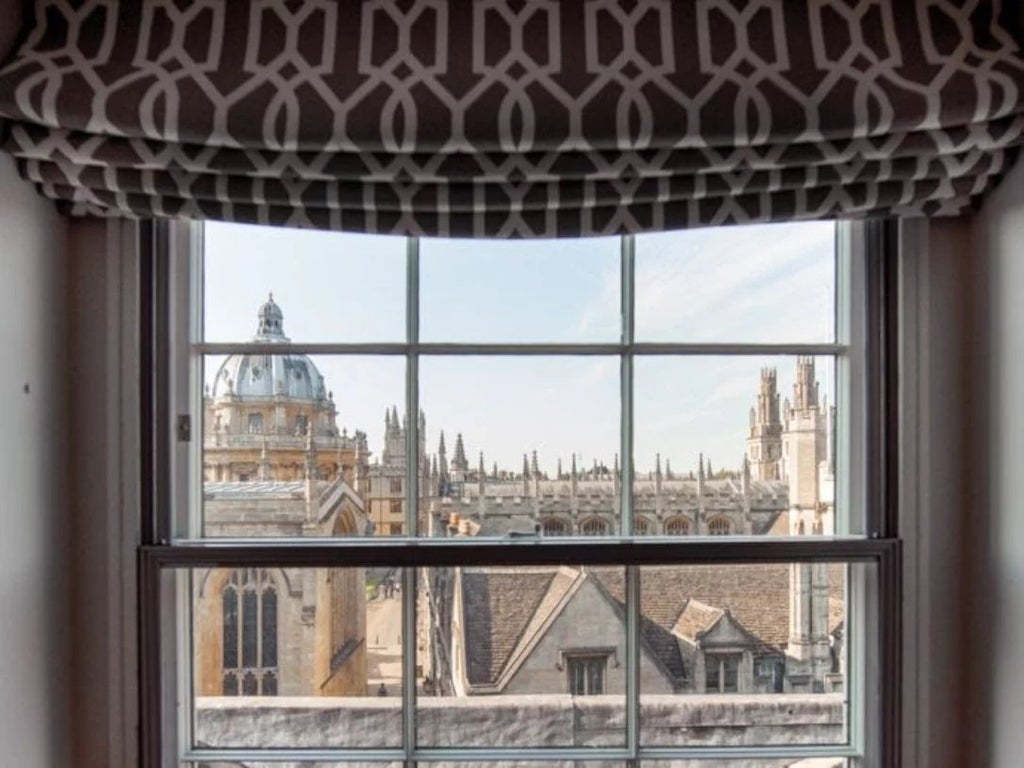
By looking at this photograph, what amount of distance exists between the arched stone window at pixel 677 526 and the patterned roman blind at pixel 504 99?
1.63ft

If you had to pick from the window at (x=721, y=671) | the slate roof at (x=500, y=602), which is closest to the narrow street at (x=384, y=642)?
the slate roof at (x=500, y=602)

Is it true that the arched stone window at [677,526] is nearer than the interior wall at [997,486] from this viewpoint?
No

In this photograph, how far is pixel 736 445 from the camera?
1.11 metres

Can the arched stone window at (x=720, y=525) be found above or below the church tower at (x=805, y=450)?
below

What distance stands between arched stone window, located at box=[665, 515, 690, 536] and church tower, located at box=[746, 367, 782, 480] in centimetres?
14

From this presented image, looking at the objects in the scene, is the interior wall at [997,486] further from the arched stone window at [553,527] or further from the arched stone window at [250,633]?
the arched stone window at [250,633]

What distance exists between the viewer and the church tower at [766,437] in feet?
3.62

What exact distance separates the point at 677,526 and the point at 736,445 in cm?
16

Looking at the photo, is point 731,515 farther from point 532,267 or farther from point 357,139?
point 357,139

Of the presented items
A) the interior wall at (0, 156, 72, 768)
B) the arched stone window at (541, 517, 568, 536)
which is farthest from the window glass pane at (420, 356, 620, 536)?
the interior wall at (0, 156, 72, 768)

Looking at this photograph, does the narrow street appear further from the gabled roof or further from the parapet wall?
the gabled roof

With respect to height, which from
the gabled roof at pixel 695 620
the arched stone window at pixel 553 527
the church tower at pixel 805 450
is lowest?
the gabled roof at pixel 695 620

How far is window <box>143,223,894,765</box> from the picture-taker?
1.09m

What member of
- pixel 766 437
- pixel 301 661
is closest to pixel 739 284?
pixel 766 437
